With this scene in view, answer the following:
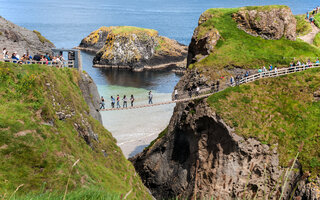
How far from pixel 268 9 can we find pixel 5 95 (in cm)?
4248

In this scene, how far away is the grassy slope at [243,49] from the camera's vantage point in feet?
153

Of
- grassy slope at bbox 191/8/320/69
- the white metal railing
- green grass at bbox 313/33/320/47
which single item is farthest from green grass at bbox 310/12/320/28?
the white metal railing

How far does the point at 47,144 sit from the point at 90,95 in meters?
16.2

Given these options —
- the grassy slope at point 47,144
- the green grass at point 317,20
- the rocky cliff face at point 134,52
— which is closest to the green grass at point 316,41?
the green grass at point 317,20

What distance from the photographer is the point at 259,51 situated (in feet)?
162

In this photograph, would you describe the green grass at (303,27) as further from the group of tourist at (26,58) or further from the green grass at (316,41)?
the group of tourist at (26,58)

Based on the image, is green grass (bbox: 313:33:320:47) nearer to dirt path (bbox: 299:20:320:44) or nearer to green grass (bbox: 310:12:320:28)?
dirt path (bbox: 299:20:320:44)

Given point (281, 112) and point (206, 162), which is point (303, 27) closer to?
point (281, 112)

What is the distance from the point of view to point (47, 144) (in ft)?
75.2

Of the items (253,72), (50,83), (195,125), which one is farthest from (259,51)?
(50,83)

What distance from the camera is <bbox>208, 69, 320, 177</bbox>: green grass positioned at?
3597 centimetres

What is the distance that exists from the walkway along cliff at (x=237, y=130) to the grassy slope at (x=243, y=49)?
0.47ft

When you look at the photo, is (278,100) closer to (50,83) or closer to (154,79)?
(50,83)

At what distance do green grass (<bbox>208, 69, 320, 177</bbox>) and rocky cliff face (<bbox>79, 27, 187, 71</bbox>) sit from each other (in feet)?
242
